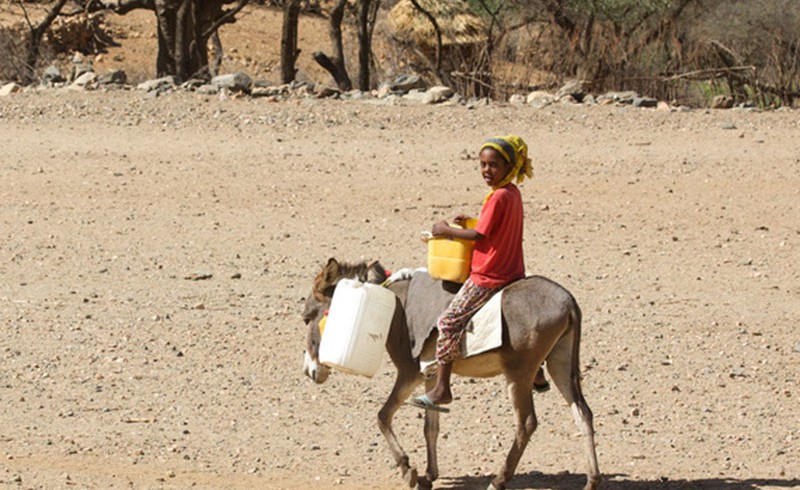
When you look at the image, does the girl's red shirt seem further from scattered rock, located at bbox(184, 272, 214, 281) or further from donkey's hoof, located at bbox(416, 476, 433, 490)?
scattered rock, located at bbox(184, 272, 214, 281)

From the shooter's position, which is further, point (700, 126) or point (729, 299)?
point (700, 126)

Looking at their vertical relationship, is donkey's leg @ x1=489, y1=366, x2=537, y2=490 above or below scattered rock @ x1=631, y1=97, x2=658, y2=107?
below

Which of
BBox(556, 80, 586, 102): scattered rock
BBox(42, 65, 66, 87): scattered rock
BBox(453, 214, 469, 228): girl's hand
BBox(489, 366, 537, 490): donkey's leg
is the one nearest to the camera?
BBox(489, 366, 537, 490): donkey's leg

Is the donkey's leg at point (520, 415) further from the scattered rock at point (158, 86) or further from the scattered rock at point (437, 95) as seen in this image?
A: the scattered rock at point (158, 86)

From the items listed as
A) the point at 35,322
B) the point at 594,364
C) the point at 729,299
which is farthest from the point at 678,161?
the point at 35,322

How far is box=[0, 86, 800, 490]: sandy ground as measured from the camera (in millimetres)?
7344

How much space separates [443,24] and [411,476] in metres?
23.6

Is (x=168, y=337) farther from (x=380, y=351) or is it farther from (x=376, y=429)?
(x=380, y=351)

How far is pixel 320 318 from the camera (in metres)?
6.83

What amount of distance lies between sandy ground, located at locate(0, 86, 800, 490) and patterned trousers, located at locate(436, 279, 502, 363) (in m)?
0.90

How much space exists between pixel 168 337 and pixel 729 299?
4.31 meters

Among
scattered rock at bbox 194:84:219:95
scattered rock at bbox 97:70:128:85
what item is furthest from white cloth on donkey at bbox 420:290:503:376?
scattered rock at bbox 97:70:128:85

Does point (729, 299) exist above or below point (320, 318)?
below

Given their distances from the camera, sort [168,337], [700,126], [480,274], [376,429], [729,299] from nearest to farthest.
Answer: [480,274], [376,429], [168,337], [729,299], [700,126]
